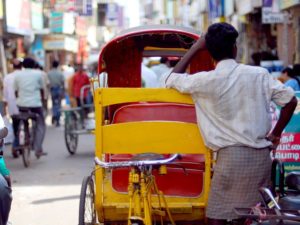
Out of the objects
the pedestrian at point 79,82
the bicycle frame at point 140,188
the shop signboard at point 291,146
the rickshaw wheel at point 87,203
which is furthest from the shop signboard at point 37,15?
the bicycle frame at point 140,188

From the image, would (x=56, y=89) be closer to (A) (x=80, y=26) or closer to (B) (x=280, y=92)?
(B) (x=280, y=92)

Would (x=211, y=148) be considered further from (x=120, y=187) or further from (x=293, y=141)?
(x=293, y=141)

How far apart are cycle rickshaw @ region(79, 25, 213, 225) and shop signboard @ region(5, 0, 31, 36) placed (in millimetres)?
18017

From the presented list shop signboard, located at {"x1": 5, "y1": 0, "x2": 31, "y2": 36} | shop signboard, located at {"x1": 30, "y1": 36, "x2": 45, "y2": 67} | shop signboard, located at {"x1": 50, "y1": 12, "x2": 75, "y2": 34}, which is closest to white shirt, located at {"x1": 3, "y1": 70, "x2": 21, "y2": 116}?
shop signboard, located at {"x1": 5, "y1": 0, "x2": 31, "y2": 36}

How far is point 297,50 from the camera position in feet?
65.1

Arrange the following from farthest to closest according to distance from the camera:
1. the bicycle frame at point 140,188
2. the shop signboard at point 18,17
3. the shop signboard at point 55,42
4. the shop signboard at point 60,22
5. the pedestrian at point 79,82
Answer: the shop signboard at point 55,42
the shop signboard at point 60,22
the shop signboard at point 18,17
the pedestrian at point 79,82
the bicycle frame at point 140,188

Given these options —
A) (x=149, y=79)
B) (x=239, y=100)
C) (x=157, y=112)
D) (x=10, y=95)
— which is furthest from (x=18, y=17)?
(x=239, y=100)

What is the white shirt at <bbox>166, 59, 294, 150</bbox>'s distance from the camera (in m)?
5.19

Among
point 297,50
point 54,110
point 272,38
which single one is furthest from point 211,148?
point 272,38

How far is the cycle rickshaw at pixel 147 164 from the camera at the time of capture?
5391 millimetres

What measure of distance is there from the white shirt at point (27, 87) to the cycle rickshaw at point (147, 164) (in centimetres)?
733

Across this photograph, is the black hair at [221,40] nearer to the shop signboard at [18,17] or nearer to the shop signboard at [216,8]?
the shop signboard at [18,17]

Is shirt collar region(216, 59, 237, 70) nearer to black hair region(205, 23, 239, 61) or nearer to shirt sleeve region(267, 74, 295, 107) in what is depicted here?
black hair region(205, 23, 239, 61)

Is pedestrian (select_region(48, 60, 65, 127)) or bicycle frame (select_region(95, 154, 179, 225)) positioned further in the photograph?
pedestrian (select_region(48, 60, 65, 127))
